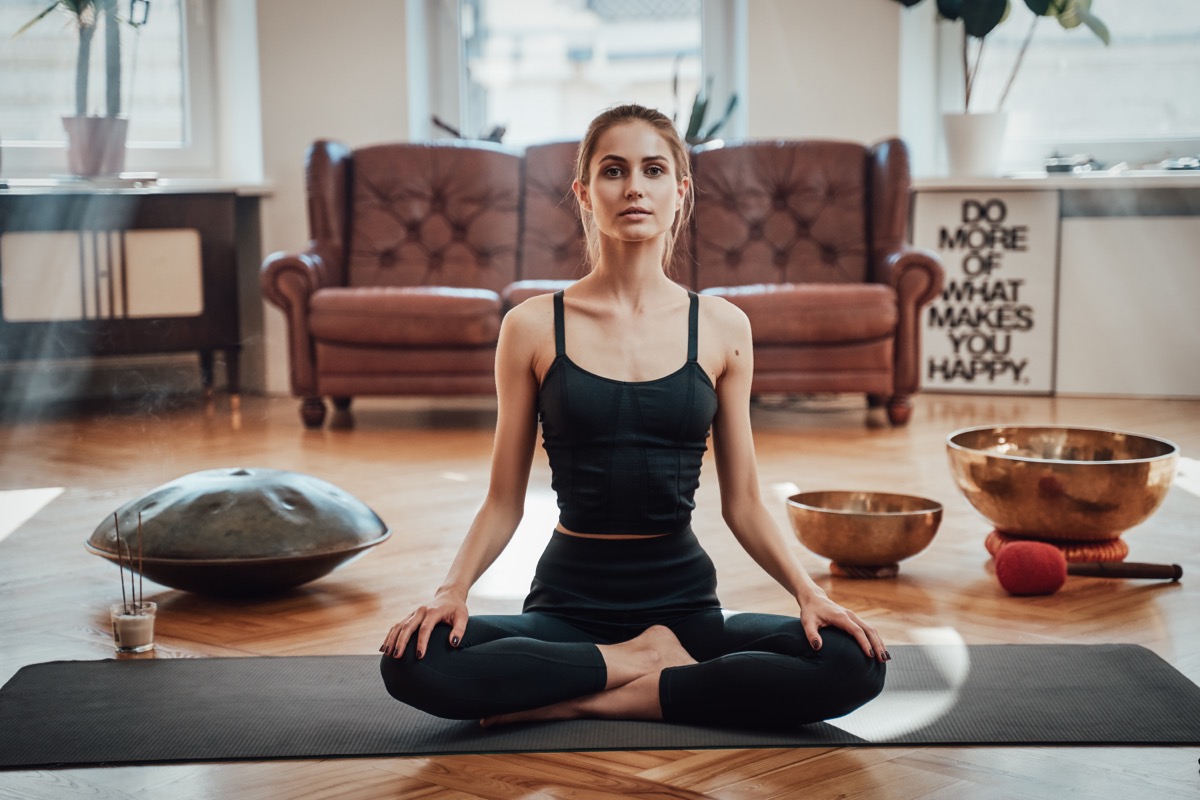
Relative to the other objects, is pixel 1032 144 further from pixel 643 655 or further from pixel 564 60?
pixel 643 655

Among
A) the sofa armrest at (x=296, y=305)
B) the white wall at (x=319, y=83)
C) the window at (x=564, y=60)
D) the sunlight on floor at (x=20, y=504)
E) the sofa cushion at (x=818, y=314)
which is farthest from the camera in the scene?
the window at (x=564, y=60)

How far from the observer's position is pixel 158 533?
2354 millimetres

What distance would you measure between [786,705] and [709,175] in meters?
3.49

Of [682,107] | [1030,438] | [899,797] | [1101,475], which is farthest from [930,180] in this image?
[899,797]

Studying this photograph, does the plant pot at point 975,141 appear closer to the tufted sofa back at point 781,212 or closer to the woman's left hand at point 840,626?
the tufted sofa back at point 781,212

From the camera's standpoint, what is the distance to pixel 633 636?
71.2 inches

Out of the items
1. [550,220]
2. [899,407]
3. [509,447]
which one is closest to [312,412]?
[550,220]

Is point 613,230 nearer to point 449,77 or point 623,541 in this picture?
point 623,541

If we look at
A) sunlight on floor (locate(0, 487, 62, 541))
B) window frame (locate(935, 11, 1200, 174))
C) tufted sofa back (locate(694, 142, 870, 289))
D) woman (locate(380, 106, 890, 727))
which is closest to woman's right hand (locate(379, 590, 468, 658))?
woman (locate(380, 106, 890, 727))

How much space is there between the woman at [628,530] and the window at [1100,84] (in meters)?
3.98

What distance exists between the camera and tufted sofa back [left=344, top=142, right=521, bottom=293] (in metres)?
5.02

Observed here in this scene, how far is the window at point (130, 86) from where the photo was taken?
16.7ft

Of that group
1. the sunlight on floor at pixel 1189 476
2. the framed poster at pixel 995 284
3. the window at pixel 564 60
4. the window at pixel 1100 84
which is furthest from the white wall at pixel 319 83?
the sunlight on floor at pixel 1189 476

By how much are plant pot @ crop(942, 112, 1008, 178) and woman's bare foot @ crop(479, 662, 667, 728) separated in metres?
3.85
